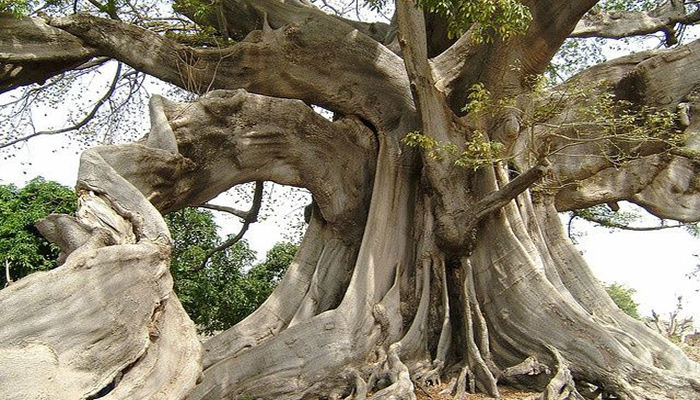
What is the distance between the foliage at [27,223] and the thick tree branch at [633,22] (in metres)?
7.10

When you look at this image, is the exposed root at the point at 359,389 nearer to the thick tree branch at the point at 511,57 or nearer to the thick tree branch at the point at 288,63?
the thick tree branch at the point at 288,63

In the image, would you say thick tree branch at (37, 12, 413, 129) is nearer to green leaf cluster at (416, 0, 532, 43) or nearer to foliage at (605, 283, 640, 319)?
green leaf cluster at (416, 0, 532, 43)

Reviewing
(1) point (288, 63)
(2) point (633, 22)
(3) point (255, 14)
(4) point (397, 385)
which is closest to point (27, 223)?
(3) point (255, 14)

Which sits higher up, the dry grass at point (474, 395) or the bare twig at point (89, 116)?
the bare twig at point (89, 116)

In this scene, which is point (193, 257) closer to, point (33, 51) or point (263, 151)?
point (263, 151)

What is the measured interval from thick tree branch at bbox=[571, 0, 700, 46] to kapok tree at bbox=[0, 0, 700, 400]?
1.87 meters

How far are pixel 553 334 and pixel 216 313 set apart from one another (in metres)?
6.82

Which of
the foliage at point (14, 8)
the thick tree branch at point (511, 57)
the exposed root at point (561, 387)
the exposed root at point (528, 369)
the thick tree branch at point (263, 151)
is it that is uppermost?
the foliage at point (14, 8)

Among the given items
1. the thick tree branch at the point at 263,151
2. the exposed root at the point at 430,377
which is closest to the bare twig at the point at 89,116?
A: the thick tree branch at the point at 263,151

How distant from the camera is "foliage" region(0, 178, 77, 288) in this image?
334 inches

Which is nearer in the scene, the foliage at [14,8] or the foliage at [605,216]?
the foliage at [14,8]

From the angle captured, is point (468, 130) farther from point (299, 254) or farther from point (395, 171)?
point (299, 254)

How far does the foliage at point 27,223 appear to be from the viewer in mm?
8484

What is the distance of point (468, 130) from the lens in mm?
6188
